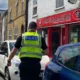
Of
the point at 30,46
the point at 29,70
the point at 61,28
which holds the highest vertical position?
the point at 61,28

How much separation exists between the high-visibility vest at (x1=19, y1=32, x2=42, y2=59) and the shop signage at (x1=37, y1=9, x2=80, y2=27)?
10375 millimetres

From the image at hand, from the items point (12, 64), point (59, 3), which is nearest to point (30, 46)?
point (12, 64)

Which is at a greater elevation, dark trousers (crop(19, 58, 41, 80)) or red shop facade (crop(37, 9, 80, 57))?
red shop facade (crop(37, 9, 80, 57))

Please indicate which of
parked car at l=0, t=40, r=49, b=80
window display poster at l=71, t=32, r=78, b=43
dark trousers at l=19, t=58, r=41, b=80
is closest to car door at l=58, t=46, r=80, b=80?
dark trousers at l=19, t=58, r=41, b=80

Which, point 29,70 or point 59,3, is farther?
point 59,3

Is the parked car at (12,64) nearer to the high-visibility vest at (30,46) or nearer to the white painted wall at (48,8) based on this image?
the high-visibility vest at (30,46)

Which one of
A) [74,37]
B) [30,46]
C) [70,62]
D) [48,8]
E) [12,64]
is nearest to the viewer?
[70,62]

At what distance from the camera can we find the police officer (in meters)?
6.30

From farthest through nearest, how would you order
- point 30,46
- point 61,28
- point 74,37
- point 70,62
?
point 61,28, point 74,37, point 30,46, point 70,62

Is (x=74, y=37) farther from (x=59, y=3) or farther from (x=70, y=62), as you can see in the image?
(x=70, y=62)

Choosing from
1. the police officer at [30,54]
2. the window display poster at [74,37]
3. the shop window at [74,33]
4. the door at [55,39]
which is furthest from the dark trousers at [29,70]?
the door at [55,39]

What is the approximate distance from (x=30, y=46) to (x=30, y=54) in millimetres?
175

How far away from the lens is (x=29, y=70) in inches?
248

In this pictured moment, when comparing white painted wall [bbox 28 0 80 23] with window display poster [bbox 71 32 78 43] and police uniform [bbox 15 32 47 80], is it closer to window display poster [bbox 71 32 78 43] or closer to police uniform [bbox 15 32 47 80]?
→ window display poster [bbox 71 32 78 43]
